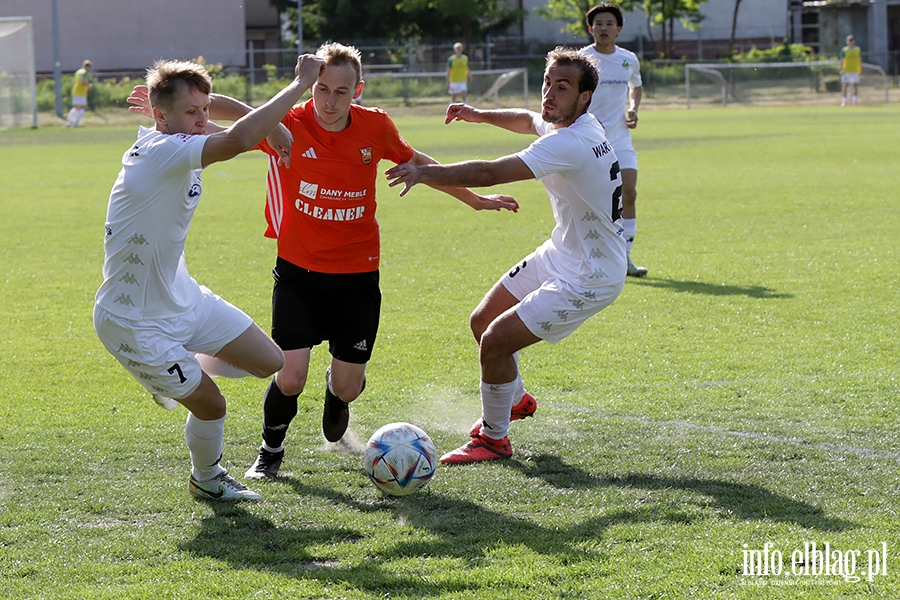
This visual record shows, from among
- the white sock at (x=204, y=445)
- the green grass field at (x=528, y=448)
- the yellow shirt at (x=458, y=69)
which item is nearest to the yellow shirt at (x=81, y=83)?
the yellow shirt at (x=458, y=69)

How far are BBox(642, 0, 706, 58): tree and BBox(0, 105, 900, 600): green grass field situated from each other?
4457cm

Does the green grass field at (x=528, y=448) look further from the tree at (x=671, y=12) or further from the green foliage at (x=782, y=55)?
the tree at (x=671, y=12)

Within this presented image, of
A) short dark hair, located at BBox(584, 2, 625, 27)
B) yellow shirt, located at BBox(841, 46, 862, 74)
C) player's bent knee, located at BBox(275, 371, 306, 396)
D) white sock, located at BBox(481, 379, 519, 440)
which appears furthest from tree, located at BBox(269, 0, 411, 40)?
player's bent knee, located at BBox(275, 371, 306, 396)

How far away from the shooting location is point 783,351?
7359mm

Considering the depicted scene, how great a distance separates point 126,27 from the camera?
→ 52.5 meters

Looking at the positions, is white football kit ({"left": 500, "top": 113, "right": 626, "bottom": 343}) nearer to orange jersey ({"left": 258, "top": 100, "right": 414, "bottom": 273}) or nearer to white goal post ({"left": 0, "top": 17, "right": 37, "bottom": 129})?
orange jersey ({"left": 258, "top": 100, "right": 414, "bottom": 273})

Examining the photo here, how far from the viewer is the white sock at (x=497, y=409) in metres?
5.36

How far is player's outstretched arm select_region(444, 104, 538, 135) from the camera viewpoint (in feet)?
19.4

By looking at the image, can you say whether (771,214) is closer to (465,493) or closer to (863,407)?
(863,407)

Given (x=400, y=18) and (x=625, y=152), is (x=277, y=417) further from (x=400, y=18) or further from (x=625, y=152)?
(x=400, y=18)

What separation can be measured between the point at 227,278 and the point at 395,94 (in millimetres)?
30981

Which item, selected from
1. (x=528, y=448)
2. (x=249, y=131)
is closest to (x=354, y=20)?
(x=528, y=448)

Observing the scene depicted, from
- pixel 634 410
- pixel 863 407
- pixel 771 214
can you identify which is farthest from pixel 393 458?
pixel 771 214

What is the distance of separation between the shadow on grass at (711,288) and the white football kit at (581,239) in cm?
412
